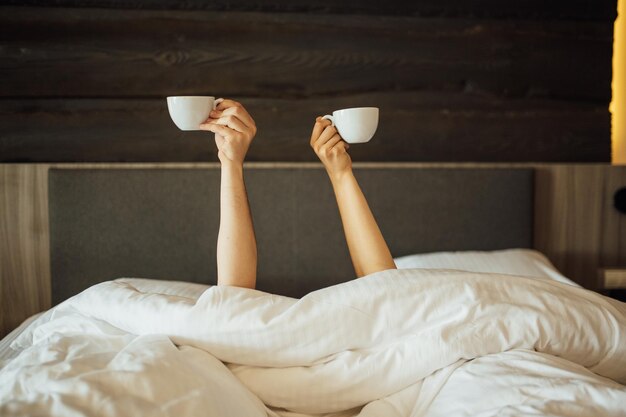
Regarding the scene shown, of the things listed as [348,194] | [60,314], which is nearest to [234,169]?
[348,194]

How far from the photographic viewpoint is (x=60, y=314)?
1.20 meters

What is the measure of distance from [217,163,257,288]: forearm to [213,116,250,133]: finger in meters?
0.08

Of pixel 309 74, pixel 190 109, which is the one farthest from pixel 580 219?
pixel 190 109

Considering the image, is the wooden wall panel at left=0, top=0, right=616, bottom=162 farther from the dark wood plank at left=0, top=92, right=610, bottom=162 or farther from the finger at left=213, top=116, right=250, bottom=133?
the finger at left=213, top=116, right=250, bottom=133

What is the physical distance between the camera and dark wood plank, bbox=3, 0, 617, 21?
6.97 ft

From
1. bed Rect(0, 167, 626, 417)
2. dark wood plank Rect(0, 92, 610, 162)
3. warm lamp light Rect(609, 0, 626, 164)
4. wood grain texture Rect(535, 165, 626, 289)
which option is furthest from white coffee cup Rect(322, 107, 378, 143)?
warm lamp light Rect(609, 0, 626, 164)

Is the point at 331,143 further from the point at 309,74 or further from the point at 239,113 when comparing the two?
the point at 309,74

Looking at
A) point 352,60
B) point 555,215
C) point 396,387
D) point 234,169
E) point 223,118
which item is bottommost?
point 396,387

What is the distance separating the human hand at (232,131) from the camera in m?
1.25

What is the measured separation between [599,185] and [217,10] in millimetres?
1640

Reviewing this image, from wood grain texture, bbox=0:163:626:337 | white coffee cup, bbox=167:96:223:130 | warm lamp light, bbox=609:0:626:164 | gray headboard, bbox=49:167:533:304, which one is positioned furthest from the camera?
warm lamp light, bbox=609:0:626:164

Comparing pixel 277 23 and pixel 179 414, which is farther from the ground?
pixel 277 23

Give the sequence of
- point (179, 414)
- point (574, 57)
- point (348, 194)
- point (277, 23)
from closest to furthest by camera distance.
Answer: point (179, 414) < point (348, 194) < point (277, 23) < point (574, 57)

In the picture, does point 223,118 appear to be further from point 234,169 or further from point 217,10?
point 217,10
